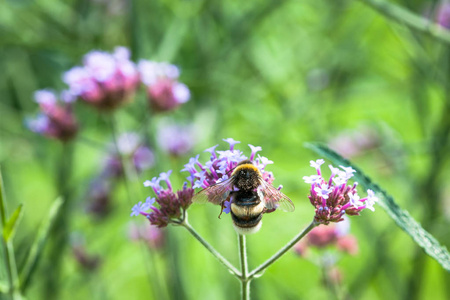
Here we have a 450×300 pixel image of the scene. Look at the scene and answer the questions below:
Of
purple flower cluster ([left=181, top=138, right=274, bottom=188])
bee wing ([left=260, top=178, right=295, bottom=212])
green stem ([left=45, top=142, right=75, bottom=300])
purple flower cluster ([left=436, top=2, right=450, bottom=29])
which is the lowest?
bee wing ([left=260, top=178, right=295, bottom=212])

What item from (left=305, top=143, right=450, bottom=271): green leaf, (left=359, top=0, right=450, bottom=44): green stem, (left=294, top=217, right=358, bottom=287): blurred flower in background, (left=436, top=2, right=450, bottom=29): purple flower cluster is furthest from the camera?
(left=436, top=2, right=450, bottom=29): purple flower cluster

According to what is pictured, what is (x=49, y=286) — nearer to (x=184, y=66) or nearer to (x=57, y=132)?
(x=57, y=132)

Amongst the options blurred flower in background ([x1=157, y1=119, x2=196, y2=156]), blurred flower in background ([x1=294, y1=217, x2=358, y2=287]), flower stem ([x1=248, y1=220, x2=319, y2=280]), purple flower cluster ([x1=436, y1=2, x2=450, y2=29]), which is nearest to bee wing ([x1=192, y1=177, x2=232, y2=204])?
flower stem ([x1=248, y1=220, x2=319, y2=280])

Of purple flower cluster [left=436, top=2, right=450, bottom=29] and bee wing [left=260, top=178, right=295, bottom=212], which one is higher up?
purple flower cluster [left=436, top=2, right=450, bottom=29]

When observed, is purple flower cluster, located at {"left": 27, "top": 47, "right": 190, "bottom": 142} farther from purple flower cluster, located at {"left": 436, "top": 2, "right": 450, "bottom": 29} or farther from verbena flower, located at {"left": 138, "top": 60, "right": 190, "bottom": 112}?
purple flower cluster, located at {"left": 436, "top": 2, "right": 450, "bottom": 29}

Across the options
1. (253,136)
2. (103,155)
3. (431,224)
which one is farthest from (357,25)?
(103,155)
